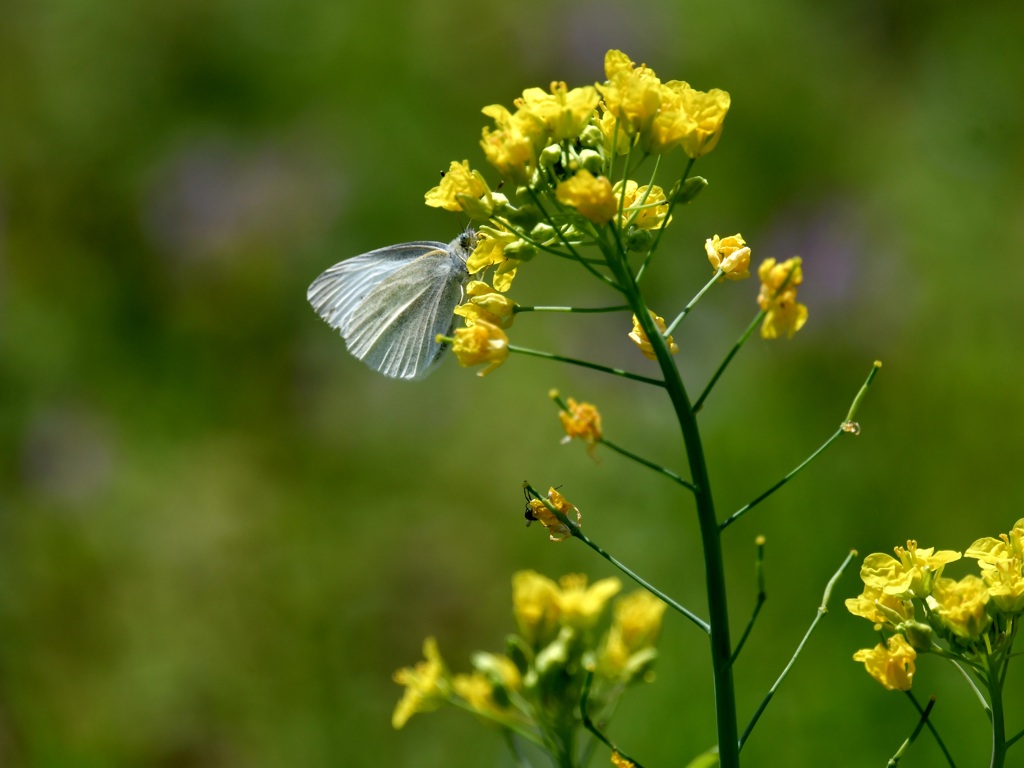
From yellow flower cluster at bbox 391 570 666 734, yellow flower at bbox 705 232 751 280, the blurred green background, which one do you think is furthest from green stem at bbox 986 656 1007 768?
the blurred green background

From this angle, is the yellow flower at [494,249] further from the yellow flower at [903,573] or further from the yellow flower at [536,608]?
the yellow flower at [903,573]

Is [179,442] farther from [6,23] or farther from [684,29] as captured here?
[684,29]

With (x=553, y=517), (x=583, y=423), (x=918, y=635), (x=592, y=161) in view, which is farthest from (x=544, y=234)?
(x=918, y=635)

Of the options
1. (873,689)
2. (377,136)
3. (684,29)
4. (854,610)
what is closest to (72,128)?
(377,136)

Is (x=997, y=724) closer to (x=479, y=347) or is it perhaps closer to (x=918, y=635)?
(x=918, y=635)

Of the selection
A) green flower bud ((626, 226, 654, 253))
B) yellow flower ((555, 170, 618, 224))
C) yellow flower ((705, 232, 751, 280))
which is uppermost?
yellow flower ((705, 232, 751, 280))

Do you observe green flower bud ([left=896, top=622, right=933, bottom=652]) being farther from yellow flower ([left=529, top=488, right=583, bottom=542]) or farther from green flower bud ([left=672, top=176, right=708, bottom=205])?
green flower bud ([left=672, top=176, right=708, bottom=205])
